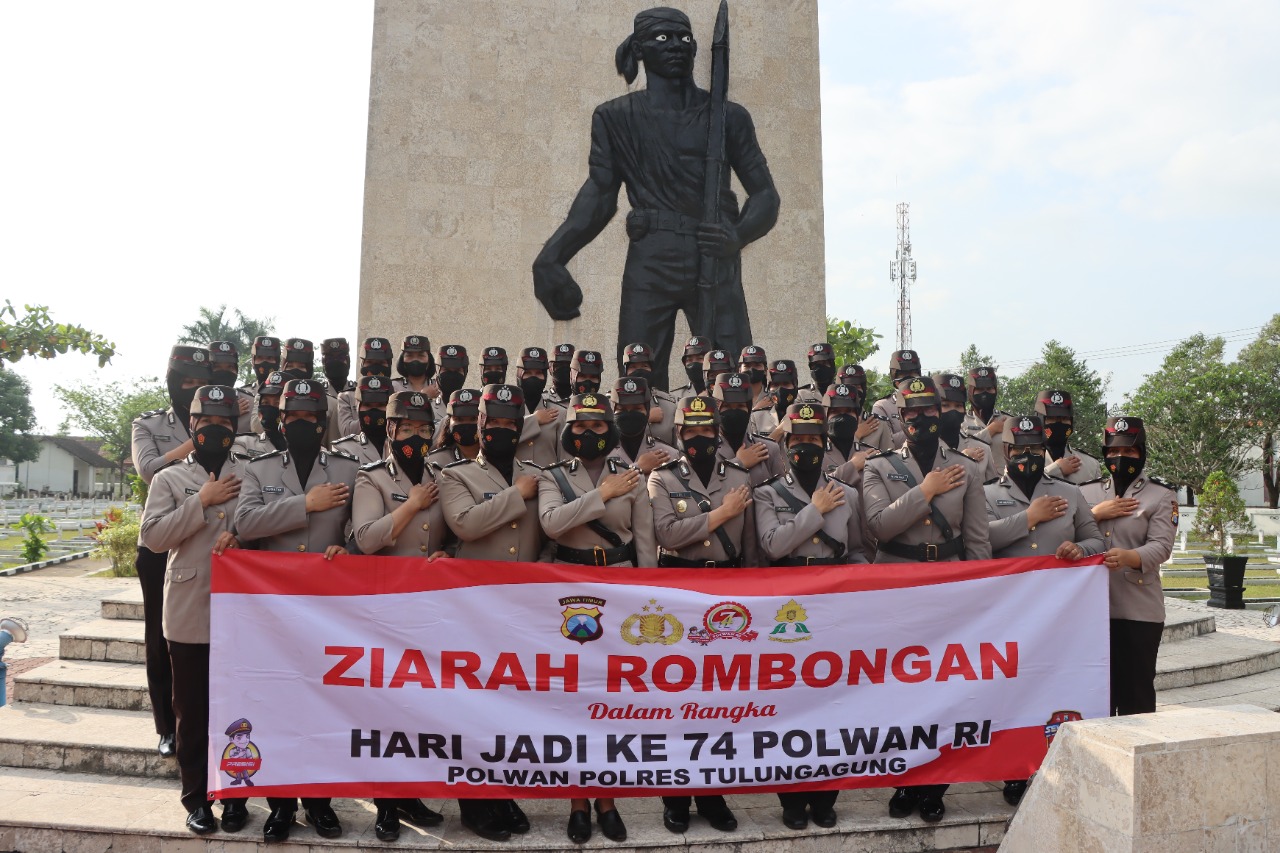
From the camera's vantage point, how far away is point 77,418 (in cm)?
6862

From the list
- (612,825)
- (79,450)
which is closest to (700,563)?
(612,825)

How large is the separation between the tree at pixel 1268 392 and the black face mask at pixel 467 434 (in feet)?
146

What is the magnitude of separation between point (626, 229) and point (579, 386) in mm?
3950

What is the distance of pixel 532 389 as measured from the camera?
7.91 m

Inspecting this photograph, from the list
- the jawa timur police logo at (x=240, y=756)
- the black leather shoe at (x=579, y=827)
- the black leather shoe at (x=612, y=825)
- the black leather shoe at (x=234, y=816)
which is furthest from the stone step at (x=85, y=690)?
the black leather shoe at (x=612, y=825)

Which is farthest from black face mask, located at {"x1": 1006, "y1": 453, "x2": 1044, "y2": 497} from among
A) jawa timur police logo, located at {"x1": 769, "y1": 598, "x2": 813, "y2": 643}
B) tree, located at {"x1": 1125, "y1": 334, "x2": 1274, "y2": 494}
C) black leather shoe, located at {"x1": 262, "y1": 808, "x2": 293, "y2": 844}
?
tree, located at {"x1": 1125, "y1": 334, "x2": 1274, "y2": 494}

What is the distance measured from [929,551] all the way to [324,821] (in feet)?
12.1

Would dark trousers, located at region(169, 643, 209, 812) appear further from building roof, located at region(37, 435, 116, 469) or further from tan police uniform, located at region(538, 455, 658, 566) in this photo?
building roof, located at region(37, 435, 116, 469)

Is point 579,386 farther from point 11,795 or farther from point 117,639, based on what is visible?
point 11,795

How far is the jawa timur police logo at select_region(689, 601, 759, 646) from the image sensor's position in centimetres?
506

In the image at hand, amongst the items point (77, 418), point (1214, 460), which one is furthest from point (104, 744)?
point (77, 418)

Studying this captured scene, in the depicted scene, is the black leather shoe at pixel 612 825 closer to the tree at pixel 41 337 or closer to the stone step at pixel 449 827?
the stone step at pixel 449 827

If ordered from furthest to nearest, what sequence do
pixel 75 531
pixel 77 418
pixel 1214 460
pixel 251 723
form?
pixel 77 418, pixel 1214 460, pixel 75 531, pixel 251 723

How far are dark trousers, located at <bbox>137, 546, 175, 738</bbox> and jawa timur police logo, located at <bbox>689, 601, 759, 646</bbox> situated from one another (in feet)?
10.6
